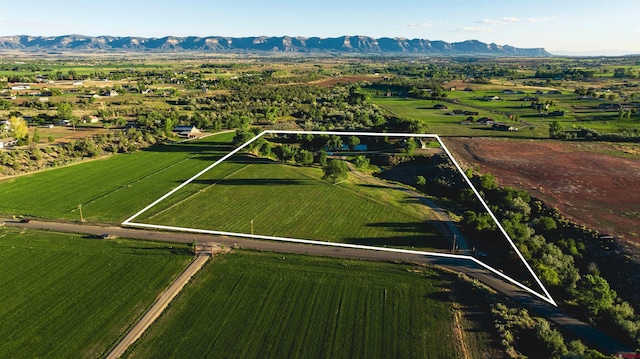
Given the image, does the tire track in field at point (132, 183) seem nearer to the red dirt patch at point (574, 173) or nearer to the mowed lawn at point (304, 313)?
the mowed lawn at point (304, 313)

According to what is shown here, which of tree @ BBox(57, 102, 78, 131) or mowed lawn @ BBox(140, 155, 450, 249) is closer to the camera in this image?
mowed lawn @ BBox(140, 155, 450, 249)

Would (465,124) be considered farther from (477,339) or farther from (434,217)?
(477,339)

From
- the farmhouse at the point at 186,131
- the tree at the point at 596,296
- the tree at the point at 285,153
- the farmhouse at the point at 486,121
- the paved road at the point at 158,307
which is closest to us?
the paved road at the point at 158,307

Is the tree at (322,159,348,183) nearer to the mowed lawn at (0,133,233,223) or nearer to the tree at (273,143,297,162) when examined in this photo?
the tree at (273,143,297,162)

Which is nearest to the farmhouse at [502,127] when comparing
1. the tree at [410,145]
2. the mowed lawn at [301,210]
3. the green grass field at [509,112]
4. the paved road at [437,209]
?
the green grass field at [509,112]

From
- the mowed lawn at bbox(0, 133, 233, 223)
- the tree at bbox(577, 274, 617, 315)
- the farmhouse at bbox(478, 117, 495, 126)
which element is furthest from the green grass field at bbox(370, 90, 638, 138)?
the tree at bbox(577, 274, 617, 315)

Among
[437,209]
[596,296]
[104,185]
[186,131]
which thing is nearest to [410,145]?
[437,209]

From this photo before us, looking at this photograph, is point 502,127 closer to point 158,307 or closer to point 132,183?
point 132,183
